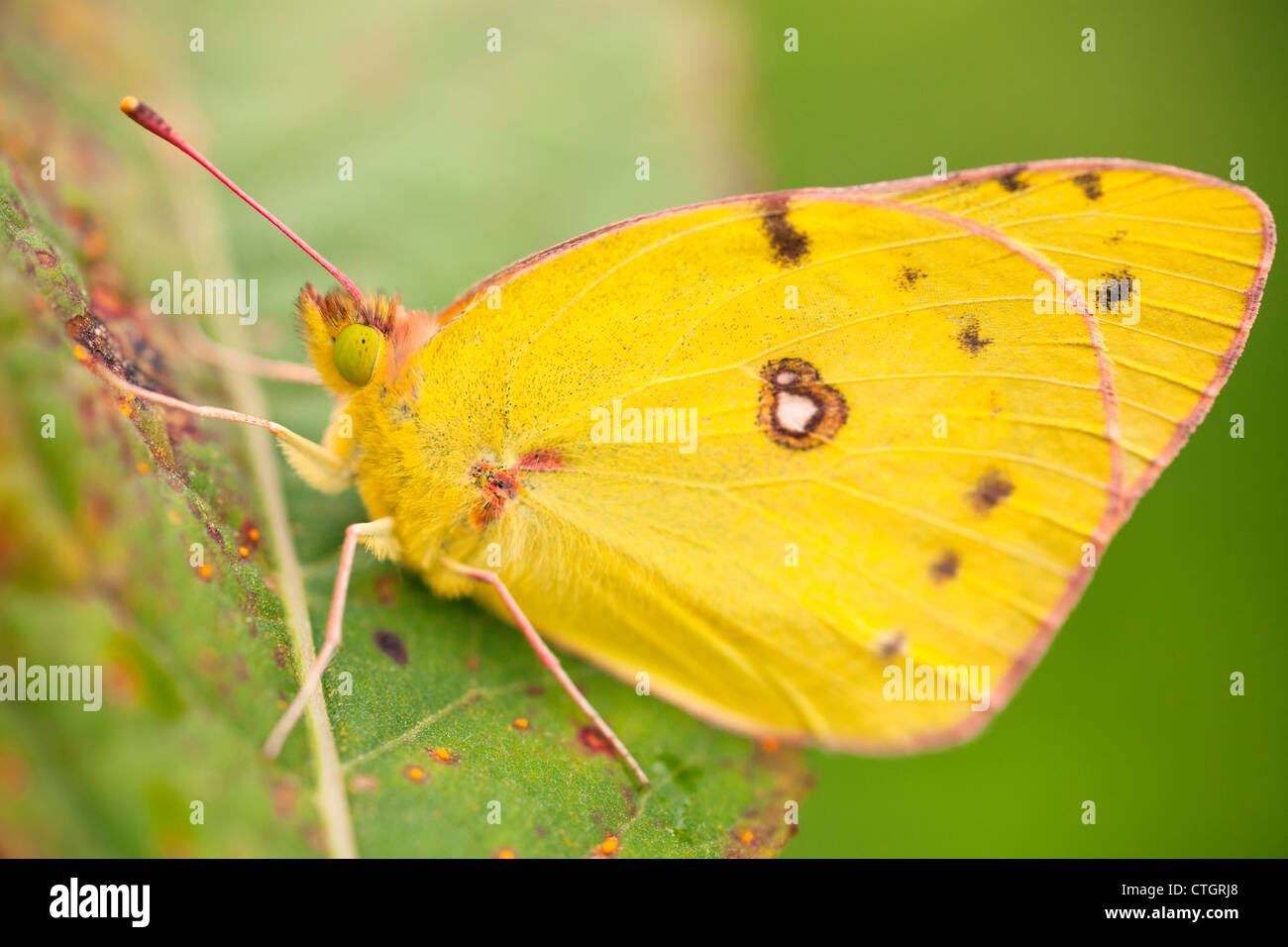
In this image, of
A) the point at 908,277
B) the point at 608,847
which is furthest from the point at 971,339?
the point at 608,847

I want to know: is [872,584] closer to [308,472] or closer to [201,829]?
[308,472]

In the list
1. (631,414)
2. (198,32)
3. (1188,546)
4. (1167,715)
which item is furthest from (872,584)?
(198,32)

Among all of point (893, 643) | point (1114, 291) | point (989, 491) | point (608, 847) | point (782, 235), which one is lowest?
point (608, 847)

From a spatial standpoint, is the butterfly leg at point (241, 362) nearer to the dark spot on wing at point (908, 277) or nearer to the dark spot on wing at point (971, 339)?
the dark spot on wing at point (908, 277)

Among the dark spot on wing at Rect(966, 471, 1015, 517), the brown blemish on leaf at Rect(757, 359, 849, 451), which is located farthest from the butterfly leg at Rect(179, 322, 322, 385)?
the dark spot on wing at Rect(966, 471, 1015, 517)

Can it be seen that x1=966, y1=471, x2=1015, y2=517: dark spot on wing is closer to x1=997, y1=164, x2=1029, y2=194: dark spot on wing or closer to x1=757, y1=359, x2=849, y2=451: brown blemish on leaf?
x1=757, y1=359, x2=849, y2=451: brown blemish on leaf

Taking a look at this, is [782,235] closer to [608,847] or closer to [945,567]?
[945,567]
